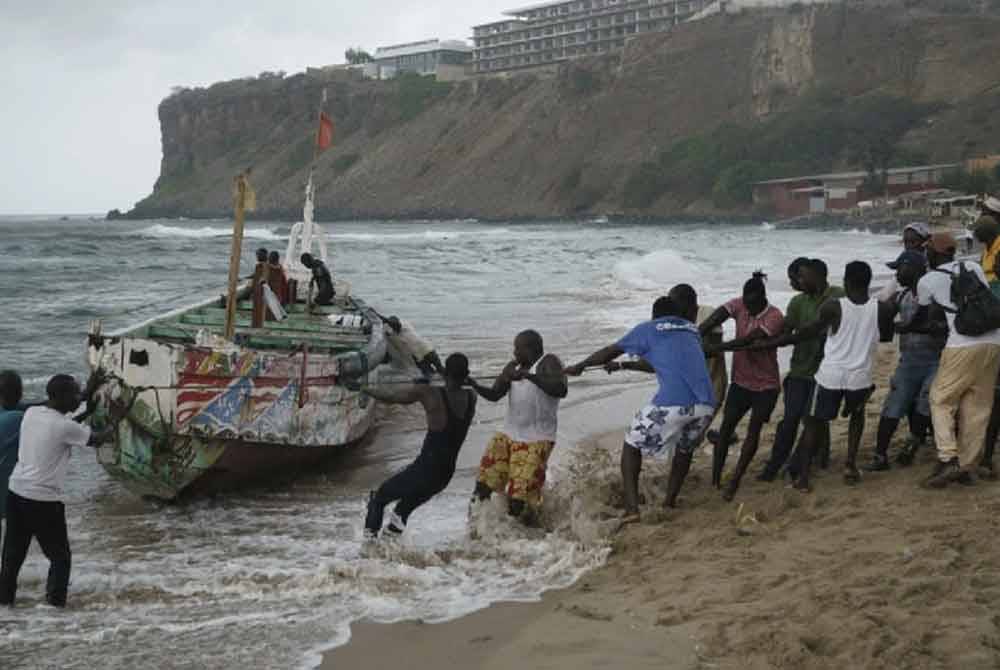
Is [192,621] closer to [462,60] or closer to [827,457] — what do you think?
[827,457]

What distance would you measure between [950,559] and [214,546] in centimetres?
470

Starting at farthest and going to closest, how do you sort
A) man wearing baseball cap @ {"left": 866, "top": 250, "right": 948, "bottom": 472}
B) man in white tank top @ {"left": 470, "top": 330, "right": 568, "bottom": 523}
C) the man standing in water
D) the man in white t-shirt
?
man wearing baseball cap @ {"left": 866, "top": 250, "right": 948, "bottom": 472}, man in white tank top @ {"left": 470, "top": 330, "right": 568, "bottom": 523}, the man standing in water, the man in white t-shirt

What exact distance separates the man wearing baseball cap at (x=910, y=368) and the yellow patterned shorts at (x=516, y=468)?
2239 mm

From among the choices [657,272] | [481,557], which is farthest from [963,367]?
[657,272]

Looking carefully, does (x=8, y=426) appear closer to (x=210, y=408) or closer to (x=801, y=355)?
(x=210, y=408)

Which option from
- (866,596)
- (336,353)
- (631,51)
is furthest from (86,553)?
(631,51)

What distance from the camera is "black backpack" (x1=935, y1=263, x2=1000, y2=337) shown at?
639 cm

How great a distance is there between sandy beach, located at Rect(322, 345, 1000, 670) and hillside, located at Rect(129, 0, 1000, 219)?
80.0 meters

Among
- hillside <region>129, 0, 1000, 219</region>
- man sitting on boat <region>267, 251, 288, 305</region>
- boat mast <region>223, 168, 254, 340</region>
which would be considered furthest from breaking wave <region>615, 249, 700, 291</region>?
hillside <region>129, 0, 1000, 219</region>

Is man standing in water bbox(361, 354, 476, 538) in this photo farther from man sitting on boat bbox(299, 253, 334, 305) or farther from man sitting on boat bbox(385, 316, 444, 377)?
man sitting on boat bbox(299, 253, 334, 305)

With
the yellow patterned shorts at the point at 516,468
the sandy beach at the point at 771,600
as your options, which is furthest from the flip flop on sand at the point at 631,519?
the yellow patterned shorts at the point at 516,468

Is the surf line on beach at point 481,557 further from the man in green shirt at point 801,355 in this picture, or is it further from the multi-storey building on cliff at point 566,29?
the multi-storey building on cliff at point 566,29

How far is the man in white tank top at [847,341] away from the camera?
6.69 meters

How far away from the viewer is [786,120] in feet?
310
